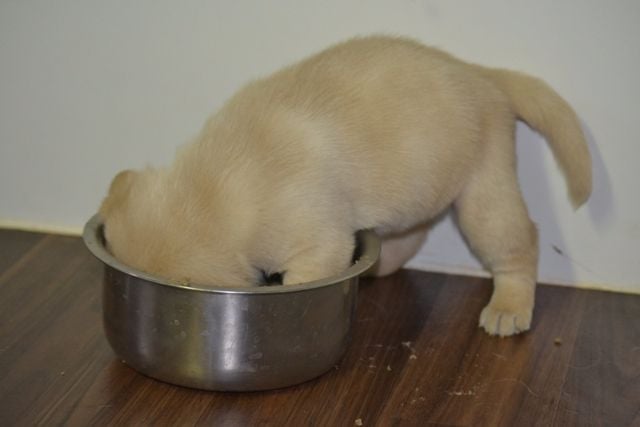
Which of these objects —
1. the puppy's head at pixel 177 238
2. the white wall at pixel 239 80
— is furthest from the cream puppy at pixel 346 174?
the white wall at pixel 239 80

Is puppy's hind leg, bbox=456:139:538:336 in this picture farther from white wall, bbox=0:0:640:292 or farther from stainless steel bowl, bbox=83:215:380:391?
stainless steel bowl, bbox=83:215:380:391

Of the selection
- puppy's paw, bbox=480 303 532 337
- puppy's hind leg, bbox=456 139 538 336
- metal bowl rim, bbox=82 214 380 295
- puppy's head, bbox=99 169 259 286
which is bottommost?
puppy's paw, bbox=480 303 532 337

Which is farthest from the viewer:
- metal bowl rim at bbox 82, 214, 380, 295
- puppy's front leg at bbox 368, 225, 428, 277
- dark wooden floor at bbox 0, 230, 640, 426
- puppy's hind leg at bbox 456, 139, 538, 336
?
puppy's front leg at bbox 368, 225, 428, 277

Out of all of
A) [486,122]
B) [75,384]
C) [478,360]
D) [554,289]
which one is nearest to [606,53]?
[486,122]

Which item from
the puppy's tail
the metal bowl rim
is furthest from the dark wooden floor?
the puppy's tail

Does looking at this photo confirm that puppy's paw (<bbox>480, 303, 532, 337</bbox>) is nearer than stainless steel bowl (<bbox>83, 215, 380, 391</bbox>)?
No

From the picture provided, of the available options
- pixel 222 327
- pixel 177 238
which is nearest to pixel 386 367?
pixel 222 327
